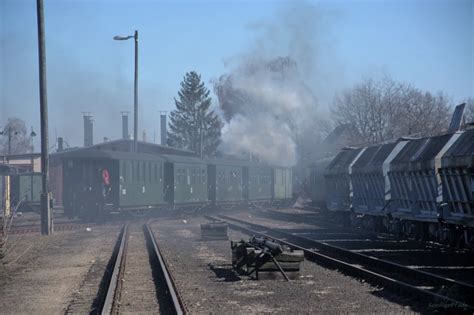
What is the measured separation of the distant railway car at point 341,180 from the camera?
2969 cm

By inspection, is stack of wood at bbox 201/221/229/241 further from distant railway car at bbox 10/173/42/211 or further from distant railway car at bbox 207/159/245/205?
distant railway car at bbox 10/173/42/211

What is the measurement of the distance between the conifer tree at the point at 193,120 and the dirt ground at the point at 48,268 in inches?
1947

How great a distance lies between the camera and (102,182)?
3188cm

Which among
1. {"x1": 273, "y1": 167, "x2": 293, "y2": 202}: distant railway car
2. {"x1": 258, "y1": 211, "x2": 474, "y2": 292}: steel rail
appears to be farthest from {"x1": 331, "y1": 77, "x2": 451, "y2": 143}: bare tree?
{"x1": 258, "y1": 211, "x2": 474, "y2": 292}: steel rail

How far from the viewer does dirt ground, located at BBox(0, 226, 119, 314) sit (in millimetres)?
11891

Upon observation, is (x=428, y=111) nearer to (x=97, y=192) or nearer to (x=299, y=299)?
(x=97, y=192)

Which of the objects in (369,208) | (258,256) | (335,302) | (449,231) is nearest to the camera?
(335,302)

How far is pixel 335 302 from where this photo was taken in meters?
11.0

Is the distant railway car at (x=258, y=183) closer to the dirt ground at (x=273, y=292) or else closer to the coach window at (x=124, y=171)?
the coach window at (x=124, y=171)

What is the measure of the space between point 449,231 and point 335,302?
8920 millimetres

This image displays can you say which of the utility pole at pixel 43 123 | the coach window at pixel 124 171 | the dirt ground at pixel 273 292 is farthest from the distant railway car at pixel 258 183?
the dirt ground at pixel 273 292

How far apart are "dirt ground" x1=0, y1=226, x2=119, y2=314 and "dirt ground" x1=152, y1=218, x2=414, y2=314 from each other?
223cm

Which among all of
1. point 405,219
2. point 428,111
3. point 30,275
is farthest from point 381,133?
point 30,275

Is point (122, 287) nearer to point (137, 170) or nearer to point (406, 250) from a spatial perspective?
point (406, 250)
